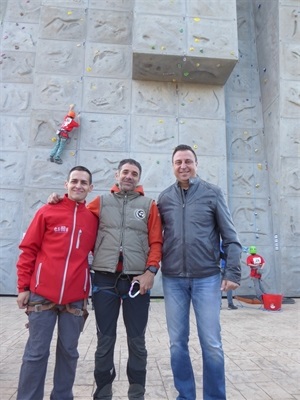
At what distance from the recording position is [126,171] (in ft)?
9.24

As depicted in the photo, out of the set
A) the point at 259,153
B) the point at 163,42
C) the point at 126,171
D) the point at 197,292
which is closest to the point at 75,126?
the point at 163,42

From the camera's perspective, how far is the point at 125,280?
2.58 metres

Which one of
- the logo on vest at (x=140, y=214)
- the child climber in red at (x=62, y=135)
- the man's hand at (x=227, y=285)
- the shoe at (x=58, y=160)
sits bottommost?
the man's hand at (x=227, y=285)

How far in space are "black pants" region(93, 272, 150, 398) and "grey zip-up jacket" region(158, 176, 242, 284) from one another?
0.37 m

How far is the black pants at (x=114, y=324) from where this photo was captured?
8.27 ft

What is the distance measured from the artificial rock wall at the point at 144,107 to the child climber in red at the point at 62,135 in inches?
9.3

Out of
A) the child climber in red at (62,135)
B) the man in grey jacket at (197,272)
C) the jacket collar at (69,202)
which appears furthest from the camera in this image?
the child climber in red at (62,135)

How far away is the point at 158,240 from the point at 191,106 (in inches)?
293

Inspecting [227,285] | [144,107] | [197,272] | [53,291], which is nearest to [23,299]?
[53,291]

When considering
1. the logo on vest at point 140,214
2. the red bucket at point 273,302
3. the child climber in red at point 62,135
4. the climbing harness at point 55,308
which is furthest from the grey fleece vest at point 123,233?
the child climber in red at point 62,135

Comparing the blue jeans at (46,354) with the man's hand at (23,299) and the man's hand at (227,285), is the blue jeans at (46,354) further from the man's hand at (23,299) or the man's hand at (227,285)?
the man's hand at (227,285)

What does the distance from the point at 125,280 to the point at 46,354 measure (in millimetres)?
734

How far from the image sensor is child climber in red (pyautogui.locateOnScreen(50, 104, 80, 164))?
8656 mm

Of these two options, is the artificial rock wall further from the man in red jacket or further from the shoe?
the man in red jacket
